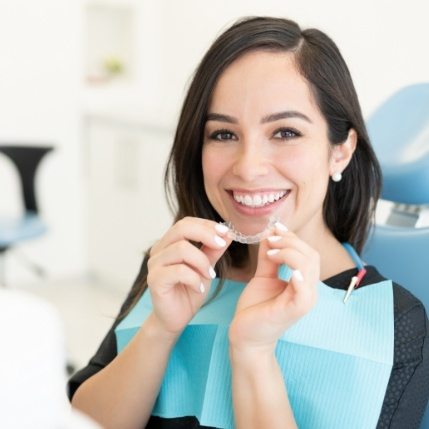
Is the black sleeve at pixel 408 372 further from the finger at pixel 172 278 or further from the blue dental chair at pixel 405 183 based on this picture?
the finger at pixel 172 278

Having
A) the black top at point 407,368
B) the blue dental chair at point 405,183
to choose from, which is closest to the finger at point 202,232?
the black top at point 407,368

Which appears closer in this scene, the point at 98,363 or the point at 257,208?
the point at 257,208

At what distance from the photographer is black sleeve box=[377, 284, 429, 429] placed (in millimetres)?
957

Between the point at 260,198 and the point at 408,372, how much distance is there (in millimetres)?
329

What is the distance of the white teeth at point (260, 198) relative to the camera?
3.32 ft

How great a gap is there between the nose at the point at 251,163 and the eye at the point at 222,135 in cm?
4

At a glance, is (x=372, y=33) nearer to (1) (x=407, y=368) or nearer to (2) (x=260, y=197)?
(2) (x=260, y=197)

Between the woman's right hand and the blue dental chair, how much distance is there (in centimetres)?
39

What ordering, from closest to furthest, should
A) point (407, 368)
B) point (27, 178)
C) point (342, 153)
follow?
point (407, 368), point (342, 153), point (27, 178)

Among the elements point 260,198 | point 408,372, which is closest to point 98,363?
point 260,198

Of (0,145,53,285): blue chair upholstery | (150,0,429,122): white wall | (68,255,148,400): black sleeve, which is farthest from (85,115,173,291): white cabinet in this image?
(68,255,148,400): black sleeve

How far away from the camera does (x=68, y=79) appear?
144 inches

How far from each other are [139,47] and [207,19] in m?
0.62

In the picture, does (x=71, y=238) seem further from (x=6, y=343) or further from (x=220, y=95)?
(x=6, y=343)
